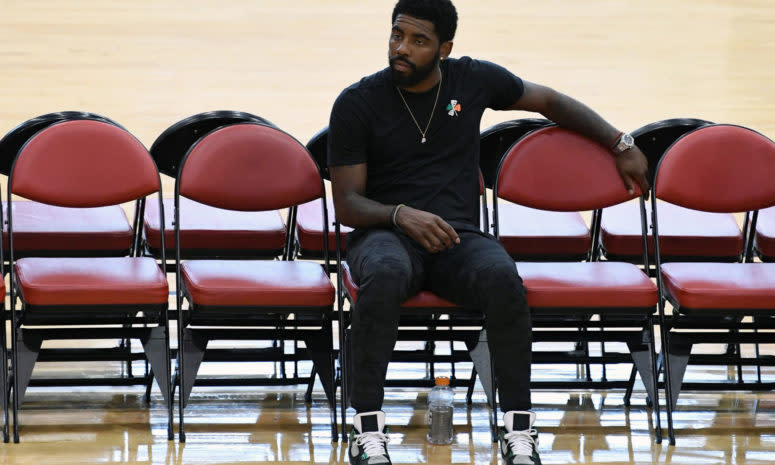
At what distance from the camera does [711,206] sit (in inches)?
149

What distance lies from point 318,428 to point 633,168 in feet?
4.15

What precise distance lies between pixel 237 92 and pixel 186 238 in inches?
119

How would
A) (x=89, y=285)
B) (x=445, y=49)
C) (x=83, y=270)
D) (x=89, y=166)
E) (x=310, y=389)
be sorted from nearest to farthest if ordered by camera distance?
(x=89, y=285)
(x=83, y=270)
(x=445, y=49)
(x=89, y=166)
(x=310, y=389)

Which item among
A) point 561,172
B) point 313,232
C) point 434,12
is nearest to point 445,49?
point 434,12

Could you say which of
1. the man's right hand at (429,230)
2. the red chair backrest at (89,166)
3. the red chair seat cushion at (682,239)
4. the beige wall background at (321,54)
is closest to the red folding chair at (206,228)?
the red chair backrest at (89,166)

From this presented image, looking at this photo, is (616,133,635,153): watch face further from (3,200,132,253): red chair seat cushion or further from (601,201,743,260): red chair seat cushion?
(3,200,132,253): red chair seat cushion

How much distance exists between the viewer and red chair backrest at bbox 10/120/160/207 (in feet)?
11.9

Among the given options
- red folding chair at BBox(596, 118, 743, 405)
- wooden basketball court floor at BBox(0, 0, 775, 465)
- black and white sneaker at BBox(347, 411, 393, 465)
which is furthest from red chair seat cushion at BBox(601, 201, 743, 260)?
wooden basketball court floor at BBox(0, 0, 775, 465)

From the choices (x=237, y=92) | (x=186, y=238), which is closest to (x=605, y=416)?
(x=186, y=238)

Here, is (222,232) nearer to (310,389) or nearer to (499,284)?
(310,389)

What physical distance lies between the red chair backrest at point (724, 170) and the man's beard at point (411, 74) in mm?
847

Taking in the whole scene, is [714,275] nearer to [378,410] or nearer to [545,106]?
[545,106]

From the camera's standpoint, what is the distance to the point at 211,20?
7.49m

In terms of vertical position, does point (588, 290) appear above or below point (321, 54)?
below
